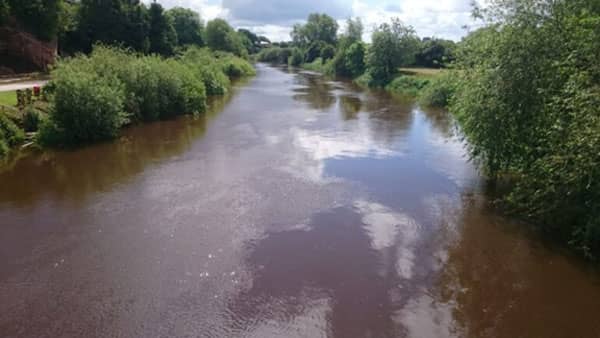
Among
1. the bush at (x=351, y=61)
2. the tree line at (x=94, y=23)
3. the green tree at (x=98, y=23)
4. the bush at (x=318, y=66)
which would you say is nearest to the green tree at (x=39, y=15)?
the tree line at (x=94, y=23)

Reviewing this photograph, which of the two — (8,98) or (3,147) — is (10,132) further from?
(8,98)

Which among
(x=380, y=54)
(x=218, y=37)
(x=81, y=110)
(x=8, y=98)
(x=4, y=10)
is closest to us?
(x=81, y=110)

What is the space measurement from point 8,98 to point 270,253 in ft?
60.0

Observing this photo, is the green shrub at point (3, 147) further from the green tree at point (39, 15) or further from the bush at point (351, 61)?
the bush at point (351, 61)

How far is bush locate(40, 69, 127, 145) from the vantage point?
19.6 meters

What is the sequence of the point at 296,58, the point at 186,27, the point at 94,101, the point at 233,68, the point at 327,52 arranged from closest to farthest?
1. the point at 94,101
2. the point at 233,68
3. the point at 186,27
4. the point at 327,52
5. the point at 296,58

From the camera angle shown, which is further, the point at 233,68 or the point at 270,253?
the point at 233,68

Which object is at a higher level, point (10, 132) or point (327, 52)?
point (327, 52)

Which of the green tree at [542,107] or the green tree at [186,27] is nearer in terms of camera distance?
the green tree at [542,107]

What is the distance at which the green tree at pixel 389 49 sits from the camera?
55.2 metres

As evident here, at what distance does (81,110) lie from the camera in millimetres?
19781

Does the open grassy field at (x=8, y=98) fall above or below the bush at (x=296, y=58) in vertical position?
below

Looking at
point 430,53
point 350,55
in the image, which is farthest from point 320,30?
point 430,53

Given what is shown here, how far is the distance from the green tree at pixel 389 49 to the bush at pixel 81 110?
39688mm
